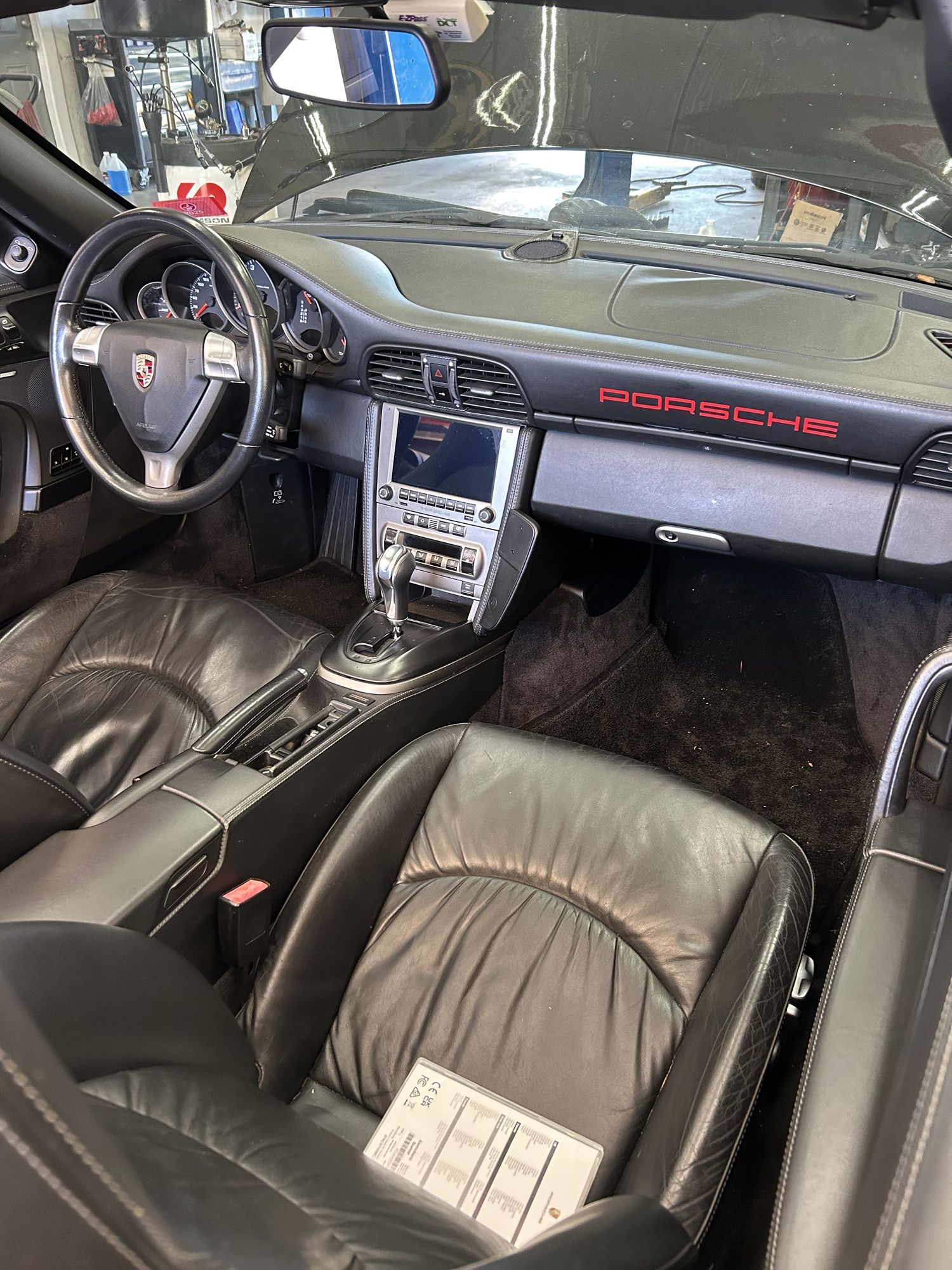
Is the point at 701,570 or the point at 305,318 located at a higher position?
the point at 305,318

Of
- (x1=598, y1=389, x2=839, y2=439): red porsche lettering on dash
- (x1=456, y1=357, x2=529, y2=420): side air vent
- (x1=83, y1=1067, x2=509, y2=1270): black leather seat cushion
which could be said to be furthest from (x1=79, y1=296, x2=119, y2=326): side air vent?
(x1=83, y1=1067, x2=509, y2=1270): black leather seat cushion

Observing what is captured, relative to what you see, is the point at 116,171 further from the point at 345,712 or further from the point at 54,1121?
the point at 54,1121

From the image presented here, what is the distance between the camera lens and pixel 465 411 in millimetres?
1900

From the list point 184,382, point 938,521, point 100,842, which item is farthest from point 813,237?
point 100,842

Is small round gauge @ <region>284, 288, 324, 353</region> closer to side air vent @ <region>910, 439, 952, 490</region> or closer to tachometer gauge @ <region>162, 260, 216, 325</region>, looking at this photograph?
tachometer gauge @ <region>162, 260, 216, 325</region>

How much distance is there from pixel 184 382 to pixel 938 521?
1363 mm

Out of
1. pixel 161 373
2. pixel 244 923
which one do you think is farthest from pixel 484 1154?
pixel 161 373

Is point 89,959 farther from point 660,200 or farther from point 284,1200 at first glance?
point 660,200

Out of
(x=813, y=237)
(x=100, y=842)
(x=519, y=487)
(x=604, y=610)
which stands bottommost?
(x=604, y=610)

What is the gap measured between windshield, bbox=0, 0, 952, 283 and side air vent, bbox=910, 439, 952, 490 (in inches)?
17.2

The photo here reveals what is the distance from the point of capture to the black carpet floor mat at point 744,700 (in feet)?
A: 6.91

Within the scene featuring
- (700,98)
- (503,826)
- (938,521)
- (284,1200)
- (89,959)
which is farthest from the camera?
(700,98)

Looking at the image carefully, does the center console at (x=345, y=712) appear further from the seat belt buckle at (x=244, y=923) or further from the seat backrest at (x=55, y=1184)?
the seat backrest at (x=55, y=1184)

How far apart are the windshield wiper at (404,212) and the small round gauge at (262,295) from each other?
392 mm
